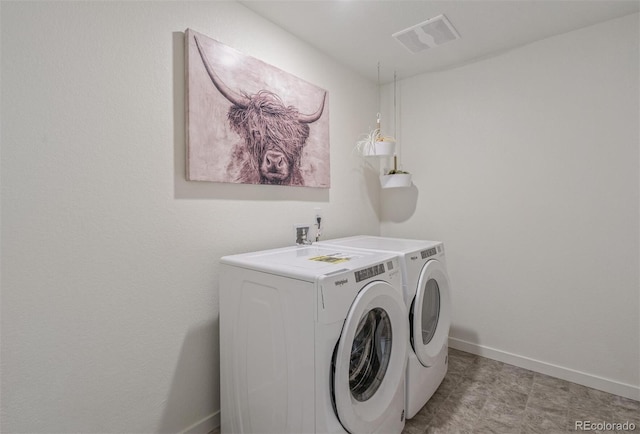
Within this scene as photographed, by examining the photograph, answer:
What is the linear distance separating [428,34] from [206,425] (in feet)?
8.81

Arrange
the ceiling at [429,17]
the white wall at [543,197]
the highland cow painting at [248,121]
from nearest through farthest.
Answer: the highland cow painting at [248,121], the ceiling at [429,17], the white wall at [543,197]

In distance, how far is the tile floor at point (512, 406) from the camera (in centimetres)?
178

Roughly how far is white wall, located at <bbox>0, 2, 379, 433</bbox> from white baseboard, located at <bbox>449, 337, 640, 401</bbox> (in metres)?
1.99

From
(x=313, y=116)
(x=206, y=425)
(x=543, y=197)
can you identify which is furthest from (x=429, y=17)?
(x=206, y=425)

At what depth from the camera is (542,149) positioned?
2.31m

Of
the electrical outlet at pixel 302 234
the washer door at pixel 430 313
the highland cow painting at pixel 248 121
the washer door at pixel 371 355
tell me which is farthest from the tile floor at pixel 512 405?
the highland cow painting at pixel 248 121

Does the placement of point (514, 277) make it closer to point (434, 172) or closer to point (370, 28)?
point (434, 172)

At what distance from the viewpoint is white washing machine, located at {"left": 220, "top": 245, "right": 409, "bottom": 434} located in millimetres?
1223

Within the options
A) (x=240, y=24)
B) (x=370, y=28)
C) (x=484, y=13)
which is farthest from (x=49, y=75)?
(x=484, y=13)

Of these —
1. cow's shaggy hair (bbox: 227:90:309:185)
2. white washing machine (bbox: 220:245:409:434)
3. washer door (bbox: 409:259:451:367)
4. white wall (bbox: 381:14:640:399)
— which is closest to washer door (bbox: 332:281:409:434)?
white washing machine (bbox: 220:245:409:434)

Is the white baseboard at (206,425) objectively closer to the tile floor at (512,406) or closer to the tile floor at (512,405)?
the tile floor at (512,406)

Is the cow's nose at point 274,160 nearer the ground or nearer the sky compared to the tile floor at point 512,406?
nearer the sky

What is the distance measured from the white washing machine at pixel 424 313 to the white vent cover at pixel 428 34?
1.38 m

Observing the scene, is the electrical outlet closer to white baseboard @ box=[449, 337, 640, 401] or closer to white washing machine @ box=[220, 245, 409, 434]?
white washing machine @ box=[220, 245, 409, 434]
